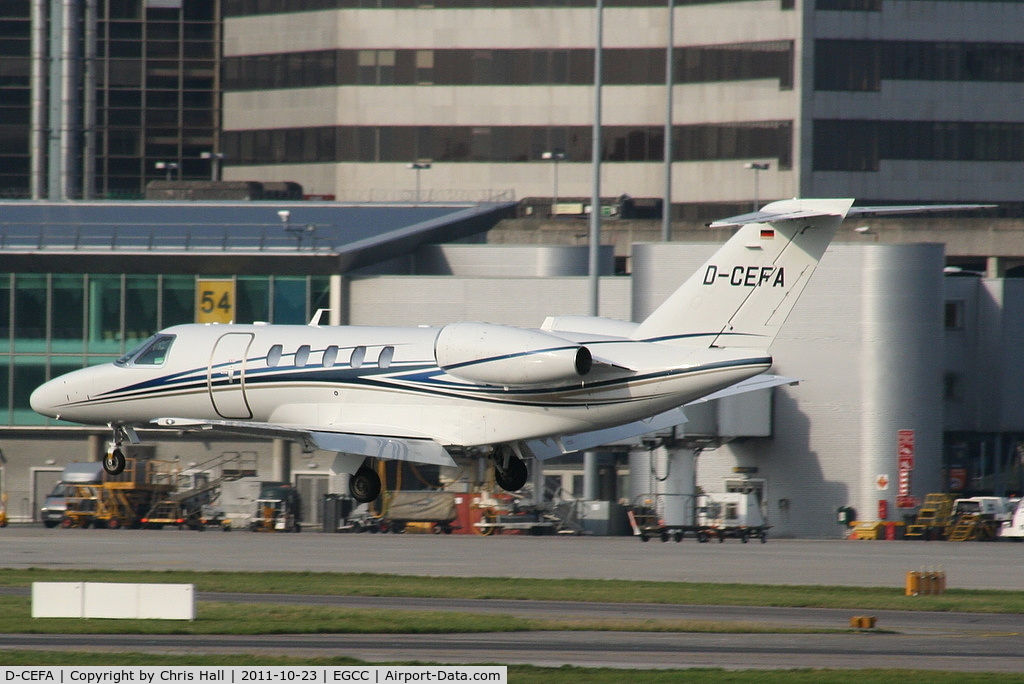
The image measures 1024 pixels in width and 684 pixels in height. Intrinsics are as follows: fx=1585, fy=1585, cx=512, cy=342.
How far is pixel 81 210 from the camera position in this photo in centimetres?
7319

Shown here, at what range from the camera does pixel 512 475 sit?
37312 millimetres

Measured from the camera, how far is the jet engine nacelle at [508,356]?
112 ft

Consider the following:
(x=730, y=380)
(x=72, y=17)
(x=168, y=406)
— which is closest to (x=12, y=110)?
(x=72, y=17)

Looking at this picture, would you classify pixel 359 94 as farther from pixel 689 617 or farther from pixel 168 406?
pixel 689 617

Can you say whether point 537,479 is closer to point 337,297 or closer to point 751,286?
point 337,297

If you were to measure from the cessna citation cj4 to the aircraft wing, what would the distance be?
0.15 feet

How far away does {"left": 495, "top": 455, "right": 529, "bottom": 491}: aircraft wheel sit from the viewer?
37.2 metres

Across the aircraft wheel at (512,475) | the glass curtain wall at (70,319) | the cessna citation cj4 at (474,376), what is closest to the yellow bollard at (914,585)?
the cessna citation cj4 at (474,376)

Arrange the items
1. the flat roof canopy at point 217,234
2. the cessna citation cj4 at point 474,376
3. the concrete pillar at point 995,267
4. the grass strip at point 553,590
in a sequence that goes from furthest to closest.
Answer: the concrete pillar at point 995,267, the flat roof canopy at point 217,234, the grass strip at point 553,590, the cessna citation cj4 at point 474,376

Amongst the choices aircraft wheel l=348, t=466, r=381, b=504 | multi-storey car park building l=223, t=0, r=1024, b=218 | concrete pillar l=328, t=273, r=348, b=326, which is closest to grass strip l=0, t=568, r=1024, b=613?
aircraft wheel l=348, t=466, r=381, b=504

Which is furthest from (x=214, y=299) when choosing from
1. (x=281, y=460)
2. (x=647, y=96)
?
(x=647, y=96)

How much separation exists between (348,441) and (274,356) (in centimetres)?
303

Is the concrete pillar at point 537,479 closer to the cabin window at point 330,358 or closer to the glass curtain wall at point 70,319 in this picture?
the glass curtain wall at point 70,319

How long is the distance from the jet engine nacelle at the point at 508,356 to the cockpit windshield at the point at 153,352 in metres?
8.28
